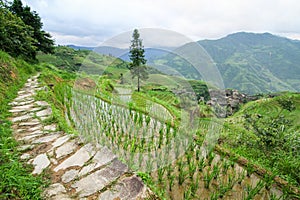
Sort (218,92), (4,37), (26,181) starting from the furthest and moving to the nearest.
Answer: (4,37) → (218,92) → (26,181)

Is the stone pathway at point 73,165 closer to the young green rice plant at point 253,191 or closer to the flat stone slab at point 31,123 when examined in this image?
the flat stone slab at point 31,123

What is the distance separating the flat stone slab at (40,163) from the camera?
6.74 ft

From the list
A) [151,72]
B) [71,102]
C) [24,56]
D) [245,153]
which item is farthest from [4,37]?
[245,153]

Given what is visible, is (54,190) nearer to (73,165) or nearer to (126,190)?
(73,165)

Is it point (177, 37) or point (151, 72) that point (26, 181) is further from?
Answer: point (177, 37)

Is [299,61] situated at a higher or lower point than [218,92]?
higher

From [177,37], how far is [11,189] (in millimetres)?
3569

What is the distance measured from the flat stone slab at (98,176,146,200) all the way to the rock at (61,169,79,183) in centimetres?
48

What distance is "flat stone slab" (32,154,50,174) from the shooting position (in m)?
2.05

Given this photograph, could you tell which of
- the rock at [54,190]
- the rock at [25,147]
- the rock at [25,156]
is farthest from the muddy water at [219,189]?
the rock at [25,147]

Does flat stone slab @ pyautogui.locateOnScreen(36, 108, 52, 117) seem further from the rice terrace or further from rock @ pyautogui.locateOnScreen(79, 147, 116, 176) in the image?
rock @ pyautogui.locateOnScreen(79, 147, 116, 176)

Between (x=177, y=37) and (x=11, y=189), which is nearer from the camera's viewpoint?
(x=11, y=189)

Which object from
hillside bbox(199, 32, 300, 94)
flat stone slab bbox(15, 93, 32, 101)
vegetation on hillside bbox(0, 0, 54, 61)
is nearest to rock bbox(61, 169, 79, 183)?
flat stone slab bbox(15, 93, 32, 101)

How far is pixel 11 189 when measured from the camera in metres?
1.65
